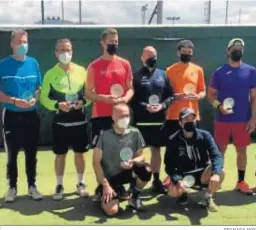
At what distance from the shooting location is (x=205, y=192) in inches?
202

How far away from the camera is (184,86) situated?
518 cm

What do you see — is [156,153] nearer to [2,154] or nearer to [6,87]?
[6,87]

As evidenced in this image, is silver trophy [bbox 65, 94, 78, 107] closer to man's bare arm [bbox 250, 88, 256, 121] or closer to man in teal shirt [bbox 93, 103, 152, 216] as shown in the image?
man in teal shirt [bbox 93, 103, 152, 216]

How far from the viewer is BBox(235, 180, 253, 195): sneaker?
5297mm

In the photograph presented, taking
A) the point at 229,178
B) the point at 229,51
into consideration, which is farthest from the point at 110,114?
the point at 229,178

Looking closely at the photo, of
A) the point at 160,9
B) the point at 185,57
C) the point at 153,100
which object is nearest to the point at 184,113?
the point at 153,100

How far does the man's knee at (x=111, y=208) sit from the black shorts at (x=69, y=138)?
0.75 m

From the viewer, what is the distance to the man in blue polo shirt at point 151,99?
505 cm

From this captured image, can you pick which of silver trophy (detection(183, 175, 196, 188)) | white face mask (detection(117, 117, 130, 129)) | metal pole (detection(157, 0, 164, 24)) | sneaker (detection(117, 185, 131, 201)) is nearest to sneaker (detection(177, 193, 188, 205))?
silver trophy (detection(183, 175, 196, 188))

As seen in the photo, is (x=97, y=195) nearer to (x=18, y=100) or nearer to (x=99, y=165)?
(x=99, y=165)

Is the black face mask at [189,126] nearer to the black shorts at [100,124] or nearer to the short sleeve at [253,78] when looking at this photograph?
the black shorts at [100,124]

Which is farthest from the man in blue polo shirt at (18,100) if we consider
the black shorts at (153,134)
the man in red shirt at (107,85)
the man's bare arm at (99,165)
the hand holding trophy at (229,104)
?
the hand holding trophy at (229,104)

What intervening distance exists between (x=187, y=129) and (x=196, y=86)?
684mm

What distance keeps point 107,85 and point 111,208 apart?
4.13 feet
